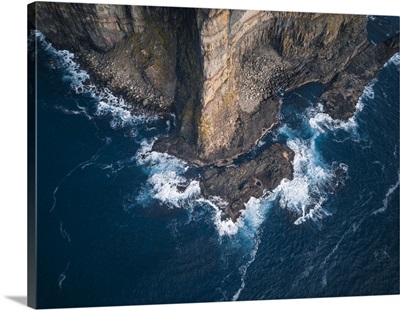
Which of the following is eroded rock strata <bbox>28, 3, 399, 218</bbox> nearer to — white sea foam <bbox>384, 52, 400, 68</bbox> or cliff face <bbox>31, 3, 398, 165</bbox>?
cliff face <bbox>31, 3, 398, 165</bbox>

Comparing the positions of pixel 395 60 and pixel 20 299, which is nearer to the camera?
pixel 20 299

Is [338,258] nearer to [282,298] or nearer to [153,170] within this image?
[282,298]

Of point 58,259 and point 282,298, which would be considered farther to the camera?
point 282,298

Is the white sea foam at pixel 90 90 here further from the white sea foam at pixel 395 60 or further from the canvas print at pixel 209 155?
the white sea foam at pixel 395 60

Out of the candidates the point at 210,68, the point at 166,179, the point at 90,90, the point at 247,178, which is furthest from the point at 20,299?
the point at 210,68

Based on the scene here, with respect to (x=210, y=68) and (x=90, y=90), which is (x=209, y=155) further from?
(x=90, y=90)

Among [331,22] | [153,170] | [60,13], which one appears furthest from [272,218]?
[60,13]

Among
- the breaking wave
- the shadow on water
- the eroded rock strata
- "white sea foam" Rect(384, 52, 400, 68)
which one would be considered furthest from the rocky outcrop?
the shadow on water
